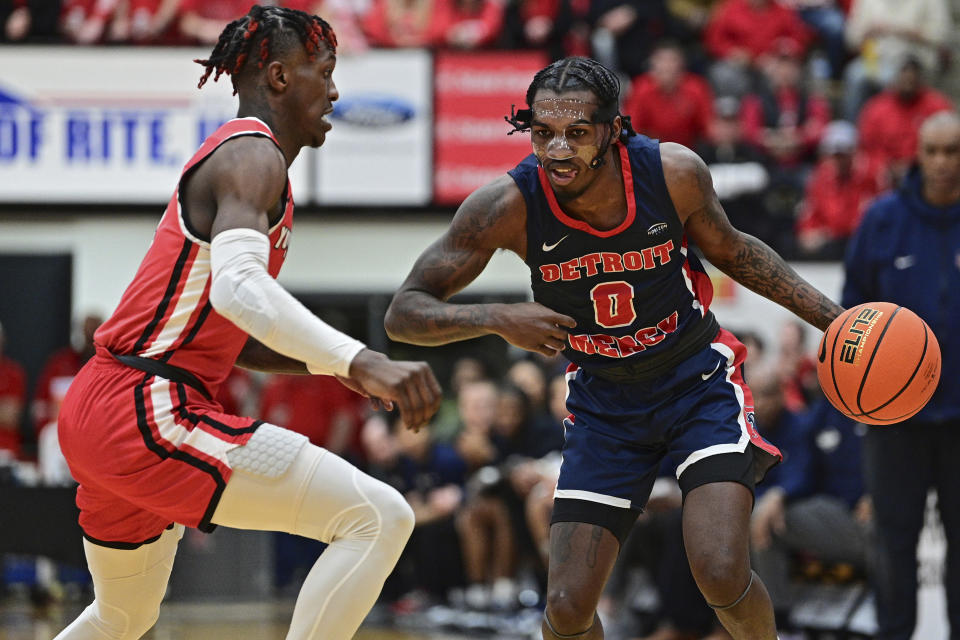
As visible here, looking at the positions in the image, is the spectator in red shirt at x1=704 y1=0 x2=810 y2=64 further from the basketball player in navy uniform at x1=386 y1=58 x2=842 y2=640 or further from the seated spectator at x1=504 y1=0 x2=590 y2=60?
the basketball player in navy uniform at x1=386 y1=58 x2=842 y2=640

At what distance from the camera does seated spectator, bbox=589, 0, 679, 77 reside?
44.5ft

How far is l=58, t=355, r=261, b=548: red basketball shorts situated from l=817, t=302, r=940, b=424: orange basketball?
2007mm

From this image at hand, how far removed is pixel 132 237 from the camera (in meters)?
13.3

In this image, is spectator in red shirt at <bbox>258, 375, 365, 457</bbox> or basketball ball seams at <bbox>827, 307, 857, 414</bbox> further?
spectator in red shirt at <bbox>258, 375, 365, 457</bbox>

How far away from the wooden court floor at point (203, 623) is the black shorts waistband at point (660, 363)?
475cm

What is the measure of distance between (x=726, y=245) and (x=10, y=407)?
8.12 m

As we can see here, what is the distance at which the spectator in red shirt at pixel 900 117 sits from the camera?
1184 cm

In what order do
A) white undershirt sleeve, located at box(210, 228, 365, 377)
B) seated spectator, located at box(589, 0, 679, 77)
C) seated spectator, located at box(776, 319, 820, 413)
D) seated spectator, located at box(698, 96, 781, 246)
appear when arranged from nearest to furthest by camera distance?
1. white undershirt sleeve, located at box(210, 228, 365, 377)
2. seated spectator, located at box(776, 319, 820, 413)
3. seated spectator, located at box(698, 96, 781, 246)
4. seated spectator, located at box(589, 0, 679, 77)

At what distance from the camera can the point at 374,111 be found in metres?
13.1

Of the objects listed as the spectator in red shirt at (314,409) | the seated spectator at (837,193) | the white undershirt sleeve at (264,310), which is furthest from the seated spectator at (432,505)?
the white undershirt sleeve at (264,310)

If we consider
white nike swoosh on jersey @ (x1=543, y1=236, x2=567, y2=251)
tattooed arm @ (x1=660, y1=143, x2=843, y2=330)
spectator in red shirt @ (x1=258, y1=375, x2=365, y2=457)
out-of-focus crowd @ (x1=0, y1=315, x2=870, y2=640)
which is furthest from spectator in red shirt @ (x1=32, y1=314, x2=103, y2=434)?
tattooed arm @ (x1=660, y1=143, x2=843, y2=330)

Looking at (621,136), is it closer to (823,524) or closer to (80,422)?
(80,422)

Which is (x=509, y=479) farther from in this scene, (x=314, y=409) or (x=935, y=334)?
(x=935, y=334)

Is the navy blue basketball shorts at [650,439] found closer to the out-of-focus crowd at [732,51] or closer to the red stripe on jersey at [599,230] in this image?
the red stripe on jersey at [599,230]
